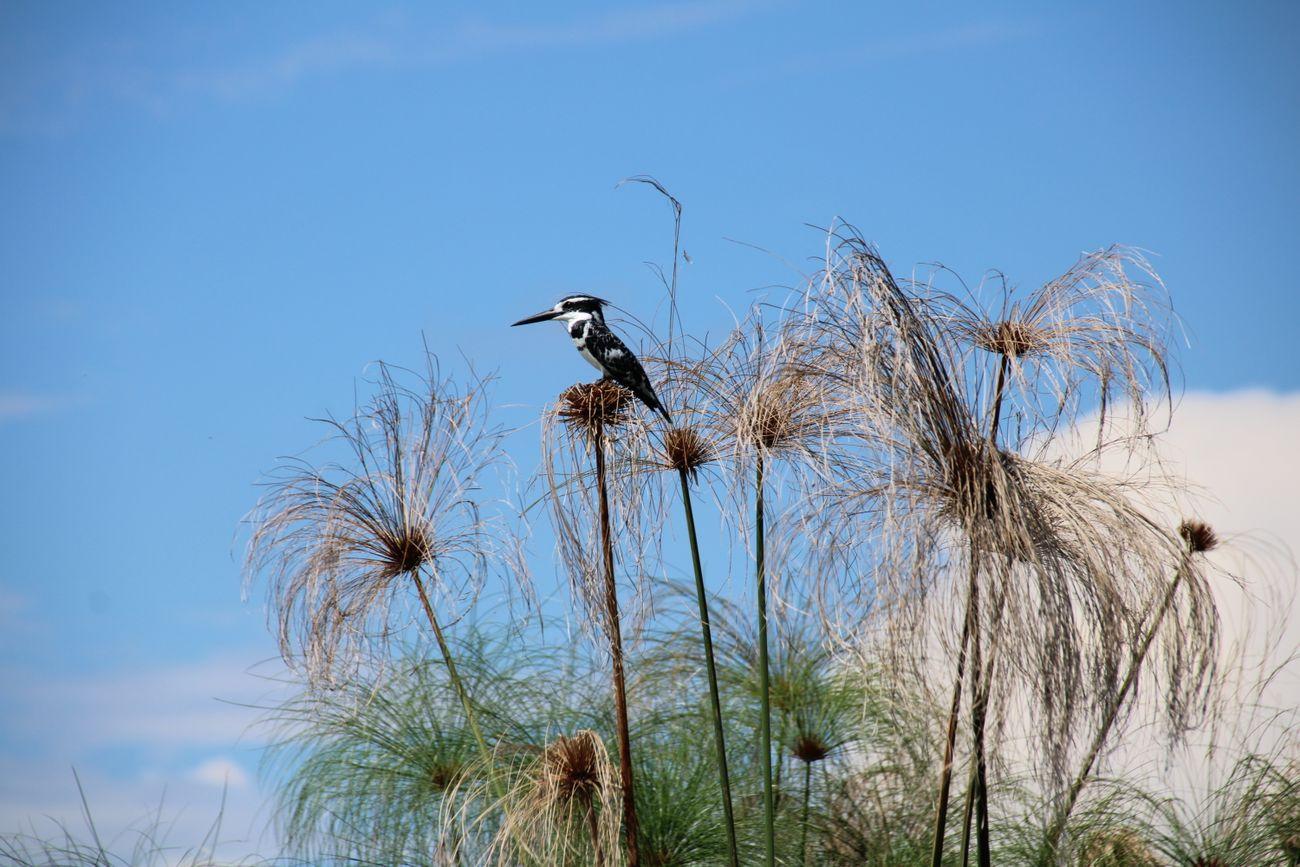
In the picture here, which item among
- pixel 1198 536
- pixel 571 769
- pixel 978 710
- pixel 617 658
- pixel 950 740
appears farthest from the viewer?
pixel 1198 536

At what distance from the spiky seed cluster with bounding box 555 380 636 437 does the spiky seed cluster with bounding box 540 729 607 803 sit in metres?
1.23

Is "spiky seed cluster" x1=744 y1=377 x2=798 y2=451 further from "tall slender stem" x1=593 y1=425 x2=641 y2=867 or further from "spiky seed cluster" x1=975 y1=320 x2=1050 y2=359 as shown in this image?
"spiky seed cluster" x1=975 y1=320 x2=1050 y2=359

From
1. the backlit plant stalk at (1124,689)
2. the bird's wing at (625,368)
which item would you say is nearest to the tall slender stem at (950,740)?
the backlit plant stalk at (1124,689)

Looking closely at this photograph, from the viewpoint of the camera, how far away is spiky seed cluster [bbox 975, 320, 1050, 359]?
5509 mm

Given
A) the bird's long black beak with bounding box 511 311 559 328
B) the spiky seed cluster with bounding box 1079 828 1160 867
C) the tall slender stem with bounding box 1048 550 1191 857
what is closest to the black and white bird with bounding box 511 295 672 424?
the bird's long black beak with bounding box 511 311 559 328

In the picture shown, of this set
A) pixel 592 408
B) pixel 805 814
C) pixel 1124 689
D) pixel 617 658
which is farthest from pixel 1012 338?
pixel 805 814

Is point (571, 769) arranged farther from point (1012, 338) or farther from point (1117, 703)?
point (1012, 338)

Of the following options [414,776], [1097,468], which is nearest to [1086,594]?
[1097,468]

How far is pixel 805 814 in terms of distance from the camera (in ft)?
23.5

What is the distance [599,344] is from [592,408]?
0.77 m

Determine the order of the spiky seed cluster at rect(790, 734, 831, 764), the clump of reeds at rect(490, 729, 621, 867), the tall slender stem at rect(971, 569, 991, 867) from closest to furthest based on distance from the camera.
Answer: the tall slender stem at rect(971, 569, 991, 867) → the clump of reeds at rect(490, 729, 621, 867) → the spiky seed cluster at rect(790, 734, 831, 764)

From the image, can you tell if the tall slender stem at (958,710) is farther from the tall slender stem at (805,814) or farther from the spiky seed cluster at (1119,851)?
the spiky seed cluster at (1119,851)

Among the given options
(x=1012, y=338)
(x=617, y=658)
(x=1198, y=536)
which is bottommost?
(x=617, y=658)

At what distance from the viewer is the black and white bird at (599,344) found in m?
5.64
